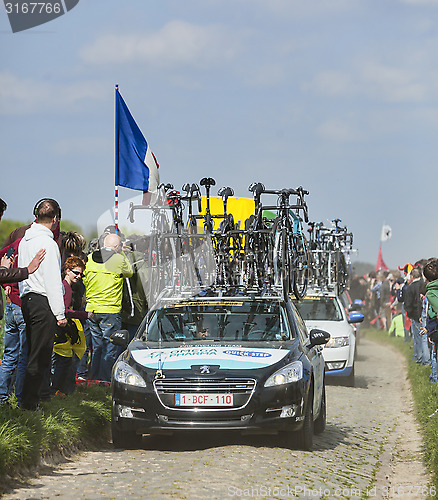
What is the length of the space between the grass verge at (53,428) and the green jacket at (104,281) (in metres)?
1.19

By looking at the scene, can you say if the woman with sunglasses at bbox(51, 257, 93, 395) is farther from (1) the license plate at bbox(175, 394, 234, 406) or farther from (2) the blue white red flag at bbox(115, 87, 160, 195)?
(2) the blue white red flag at bbox(115, 87, 160, 195)

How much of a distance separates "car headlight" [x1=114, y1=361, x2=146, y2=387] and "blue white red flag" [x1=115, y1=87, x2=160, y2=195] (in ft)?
17.3

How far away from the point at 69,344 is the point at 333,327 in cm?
756

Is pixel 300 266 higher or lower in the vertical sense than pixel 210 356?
higher

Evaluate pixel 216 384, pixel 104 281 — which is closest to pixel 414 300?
pixel 104 281

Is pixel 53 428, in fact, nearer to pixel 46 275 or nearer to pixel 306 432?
pixel 46 275

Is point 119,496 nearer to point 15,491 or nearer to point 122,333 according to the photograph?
point 15,491

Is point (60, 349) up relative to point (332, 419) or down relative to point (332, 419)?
up

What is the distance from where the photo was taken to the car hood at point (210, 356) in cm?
941

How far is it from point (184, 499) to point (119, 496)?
455 mm

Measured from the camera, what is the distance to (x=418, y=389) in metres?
16.0

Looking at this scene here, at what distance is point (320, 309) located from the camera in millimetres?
18203

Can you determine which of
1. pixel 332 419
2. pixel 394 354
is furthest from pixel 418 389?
pixel 394 354

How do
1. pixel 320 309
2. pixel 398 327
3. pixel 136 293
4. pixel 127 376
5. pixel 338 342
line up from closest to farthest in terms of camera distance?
pixel 127 376
pixel 136 293
pixel 338 342
pixel 320 309
pixel 398 327
